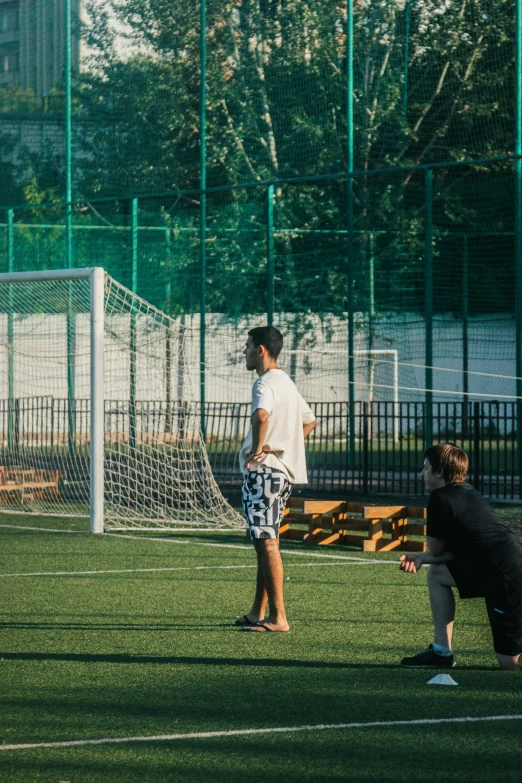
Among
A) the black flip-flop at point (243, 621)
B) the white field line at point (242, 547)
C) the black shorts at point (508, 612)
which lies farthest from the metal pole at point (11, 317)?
the black shorts at point (508, 612)

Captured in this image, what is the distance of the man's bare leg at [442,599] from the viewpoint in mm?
7160

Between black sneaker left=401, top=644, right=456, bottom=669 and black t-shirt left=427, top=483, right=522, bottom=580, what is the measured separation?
0.57m

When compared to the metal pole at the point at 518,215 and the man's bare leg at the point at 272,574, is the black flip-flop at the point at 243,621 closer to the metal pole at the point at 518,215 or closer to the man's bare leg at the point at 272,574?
the man's bare leg at the point at 272,574

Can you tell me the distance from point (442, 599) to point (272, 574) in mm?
1374

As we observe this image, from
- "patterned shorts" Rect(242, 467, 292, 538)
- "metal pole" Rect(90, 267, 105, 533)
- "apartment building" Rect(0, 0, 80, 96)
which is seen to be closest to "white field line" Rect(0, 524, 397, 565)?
"metal pole" Rect(90, 267, 105, 533)

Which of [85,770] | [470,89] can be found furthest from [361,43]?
[85,770]

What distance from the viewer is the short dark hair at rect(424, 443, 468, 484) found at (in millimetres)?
7176

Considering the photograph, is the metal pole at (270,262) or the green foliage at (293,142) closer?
the metal pole at (270,262)

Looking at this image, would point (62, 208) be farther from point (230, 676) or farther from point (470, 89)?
point (230, 676)

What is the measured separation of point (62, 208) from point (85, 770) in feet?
72.0

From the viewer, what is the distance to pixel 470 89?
25.0 m

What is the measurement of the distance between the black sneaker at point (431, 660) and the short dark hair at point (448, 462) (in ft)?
3.06

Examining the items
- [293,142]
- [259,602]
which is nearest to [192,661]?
[259,602]

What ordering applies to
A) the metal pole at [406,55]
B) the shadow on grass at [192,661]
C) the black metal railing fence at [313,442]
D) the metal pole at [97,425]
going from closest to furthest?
the shadow on grass at [192,661] → the metal pole at [97,425] → the black metal railing fence at [313,442] → the metal pole at [406,55]
